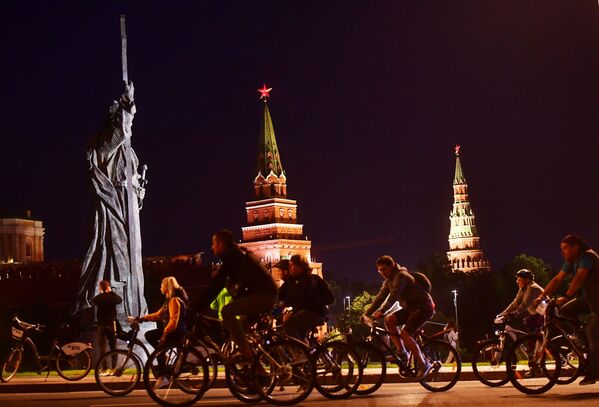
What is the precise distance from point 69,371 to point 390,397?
9725mm

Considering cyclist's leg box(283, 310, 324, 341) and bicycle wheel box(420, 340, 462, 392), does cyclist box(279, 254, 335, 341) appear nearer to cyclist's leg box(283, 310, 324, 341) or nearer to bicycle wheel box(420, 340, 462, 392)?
cyclist's leg box(283, 310, 324, 341)

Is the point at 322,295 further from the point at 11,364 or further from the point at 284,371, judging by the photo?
the point at 11,364

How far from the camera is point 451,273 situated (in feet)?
604

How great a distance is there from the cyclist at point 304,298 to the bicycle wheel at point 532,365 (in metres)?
2.61

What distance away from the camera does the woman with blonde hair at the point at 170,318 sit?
16125 millimetres

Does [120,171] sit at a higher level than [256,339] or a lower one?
higher

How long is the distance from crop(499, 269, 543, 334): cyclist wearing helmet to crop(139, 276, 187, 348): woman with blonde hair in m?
4.72

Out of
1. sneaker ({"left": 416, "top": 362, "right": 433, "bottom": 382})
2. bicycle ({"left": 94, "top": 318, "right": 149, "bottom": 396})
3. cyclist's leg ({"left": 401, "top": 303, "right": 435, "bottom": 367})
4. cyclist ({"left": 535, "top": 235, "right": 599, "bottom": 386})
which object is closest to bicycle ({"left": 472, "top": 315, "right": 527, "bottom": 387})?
sneaker ({"left": 416, "top": 362, "right": 433, "bottom": 382})

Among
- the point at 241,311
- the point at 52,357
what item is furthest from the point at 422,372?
the point at 52,357

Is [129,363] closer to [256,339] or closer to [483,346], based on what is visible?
[256,339]

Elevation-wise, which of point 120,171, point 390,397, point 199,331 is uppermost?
point 120,171

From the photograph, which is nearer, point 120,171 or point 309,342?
point 309,342

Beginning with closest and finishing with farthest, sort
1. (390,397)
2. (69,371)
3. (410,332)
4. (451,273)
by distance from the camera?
(390,397) < (410,332) < (69,371) < (451,273)

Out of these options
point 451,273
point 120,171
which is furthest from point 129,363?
point 451,273
